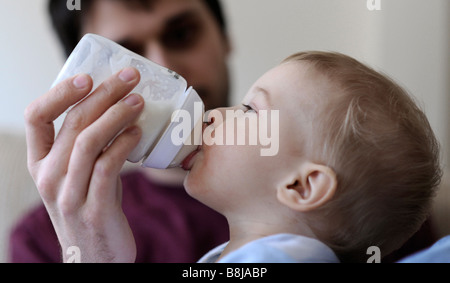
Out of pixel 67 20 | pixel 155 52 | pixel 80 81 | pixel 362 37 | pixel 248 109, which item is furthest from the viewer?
pixel 67 20

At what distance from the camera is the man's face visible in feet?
3.88

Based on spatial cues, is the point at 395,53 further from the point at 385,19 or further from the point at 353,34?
the point at 353,34

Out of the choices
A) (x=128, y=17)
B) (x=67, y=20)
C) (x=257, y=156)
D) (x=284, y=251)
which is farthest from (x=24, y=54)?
(x=284, y=251)

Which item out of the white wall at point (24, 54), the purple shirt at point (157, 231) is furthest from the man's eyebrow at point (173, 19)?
the purple shirt at point (157, 231)

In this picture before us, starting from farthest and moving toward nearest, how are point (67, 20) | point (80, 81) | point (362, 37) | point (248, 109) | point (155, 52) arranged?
1. point (67, 20)
2. point (155, 52)
3. point (362, 37)
4. point (248, 109)
5. point (80, 81)

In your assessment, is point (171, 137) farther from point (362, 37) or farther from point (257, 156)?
point (362, 37)

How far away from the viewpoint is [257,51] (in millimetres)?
1311

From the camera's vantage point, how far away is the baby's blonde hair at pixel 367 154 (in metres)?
0.68

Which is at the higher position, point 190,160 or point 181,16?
point 181,16

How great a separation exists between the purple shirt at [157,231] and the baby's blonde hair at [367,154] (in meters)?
0.54

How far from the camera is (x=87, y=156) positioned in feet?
2.23

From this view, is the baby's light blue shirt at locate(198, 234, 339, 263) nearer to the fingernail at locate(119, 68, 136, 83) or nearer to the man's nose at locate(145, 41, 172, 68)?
the fingernail at locate(119, 68, 136, 83)

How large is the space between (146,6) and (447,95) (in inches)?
33.3

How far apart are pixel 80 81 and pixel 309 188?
350 millimetres
